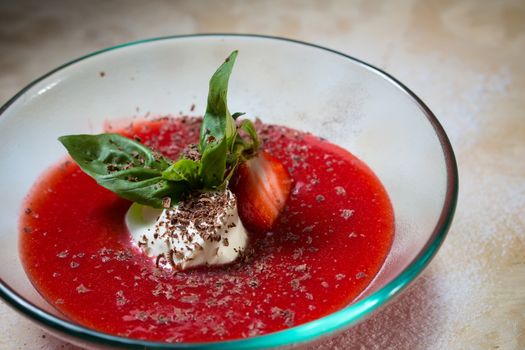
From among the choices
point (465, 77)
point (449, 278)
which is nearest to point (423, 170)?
point (449, 278)

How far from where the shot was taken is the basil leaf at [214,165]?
1.55m

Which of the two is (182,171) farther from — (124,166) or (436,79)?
(436,79)

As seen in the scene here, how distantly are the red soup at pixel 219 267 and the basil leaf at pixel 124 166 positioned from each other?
0.14 m

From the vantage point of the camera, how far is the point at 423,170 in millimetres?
1740

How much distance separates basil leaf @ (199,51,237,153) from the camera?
1.64m

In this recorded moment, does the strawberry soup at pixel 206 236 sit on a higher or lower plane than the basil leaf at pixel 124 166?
lower

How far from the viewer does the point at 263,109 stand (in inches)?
87.7

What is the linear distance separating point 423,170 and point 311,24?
1.35 meters

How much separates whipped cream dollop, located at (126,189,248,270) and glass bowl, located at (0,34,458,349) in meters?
0.31

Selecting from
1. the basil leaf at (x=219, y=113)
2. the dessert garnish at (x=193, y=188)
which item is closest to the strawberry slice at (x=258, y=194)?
the dessert garnish at (x=193, y=188)

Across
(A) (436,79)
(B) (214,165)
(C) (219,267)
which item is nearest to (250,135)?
(B) (214,165)

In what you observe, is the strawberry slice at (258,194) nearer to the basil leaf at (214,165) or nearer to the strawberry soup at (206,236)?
the strawberry soup at (206,236)

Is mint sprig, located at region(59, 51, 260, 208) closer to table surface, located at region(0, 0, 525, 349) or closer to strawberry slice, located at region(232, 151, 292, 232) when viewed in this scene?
strawberry slice, located at region(232, 151, 292, 232)

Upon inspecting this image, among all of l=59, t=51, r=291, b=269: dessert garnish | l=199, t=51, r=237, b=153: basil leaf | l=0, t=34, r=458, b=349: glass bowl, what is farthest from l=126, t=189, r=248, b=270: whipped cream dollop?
l=0, t=34, r=458, b=349: glass bowl
